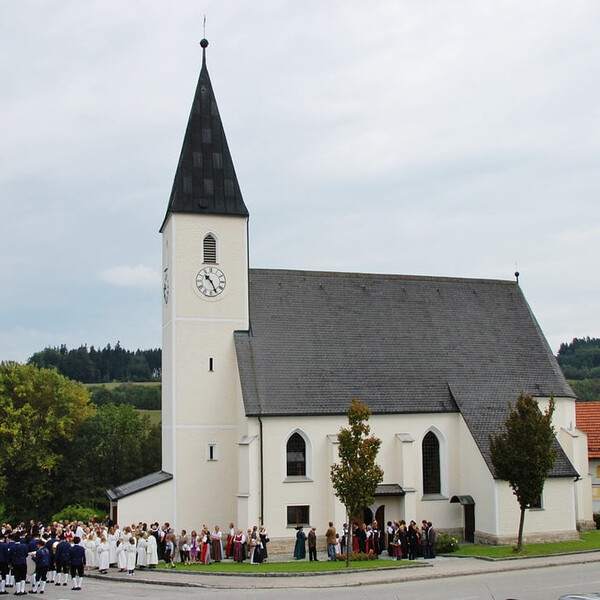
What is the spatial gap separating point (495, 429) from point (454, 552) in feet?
20.4

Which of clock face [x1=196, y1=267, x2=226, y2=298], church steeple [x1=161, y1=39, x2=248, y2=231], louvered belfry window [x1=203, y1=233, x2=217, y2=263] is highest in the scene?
church steeple [x1=161, y1=39, x2=248, y2=231]

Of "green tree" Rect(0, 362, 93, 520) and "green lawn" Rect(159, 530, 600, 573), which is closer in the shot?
"green lawn" Rect(159, 530, 600, 573)

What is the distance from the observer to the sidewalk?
81.4 feet

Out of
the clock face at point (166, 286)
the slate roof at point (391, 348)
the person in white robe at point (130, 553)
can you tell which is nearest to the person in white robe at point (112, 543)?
the person in white robe at point (130, 553)

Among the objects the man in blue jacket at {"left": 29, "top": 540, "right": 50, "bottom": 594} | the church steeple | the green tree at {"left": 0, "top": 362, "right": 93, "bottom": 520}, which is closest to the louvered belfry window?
the church steeple

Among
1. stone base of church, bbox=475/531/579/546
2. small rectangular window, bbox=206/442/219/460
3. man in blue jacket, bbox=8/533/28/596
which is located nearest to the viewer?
man in blue jacket, bbox=8/533/28/596

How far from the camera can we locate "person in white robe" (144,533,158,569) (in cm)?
2869

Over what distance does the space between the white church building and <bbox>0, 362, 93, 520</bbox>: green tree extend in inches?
759

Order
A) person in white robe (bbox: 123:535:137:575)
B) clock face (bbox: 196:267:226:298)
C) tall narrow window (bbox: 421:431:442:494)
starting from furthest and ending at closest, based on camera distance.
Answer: tall narrow window (bbox: 421:431:442:494) < clock face (bbox: 196:267:226:298) < person in white robe (bbox: 123:535:137:575)

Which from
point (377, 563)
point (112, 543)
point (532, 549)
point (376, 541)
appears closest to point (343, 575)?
point (377, 563)

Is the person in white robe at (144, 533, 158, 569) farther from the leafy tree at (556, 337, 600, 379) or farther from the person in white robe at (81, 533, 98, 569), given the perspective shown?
the leafy tree at (556, 337, 600, 379)

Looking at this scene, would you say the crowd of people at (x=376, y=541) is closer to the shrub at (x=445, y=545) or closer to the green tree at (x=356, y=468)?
the shrub at (x=445, y=545)

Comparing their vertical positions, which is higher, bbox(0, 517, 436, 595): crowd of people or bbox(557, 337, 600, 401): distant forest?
bbox(557, 337, 600, 401): distant forest

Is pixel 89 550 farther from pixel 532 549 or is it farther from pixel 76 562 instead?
pixel 532 549
